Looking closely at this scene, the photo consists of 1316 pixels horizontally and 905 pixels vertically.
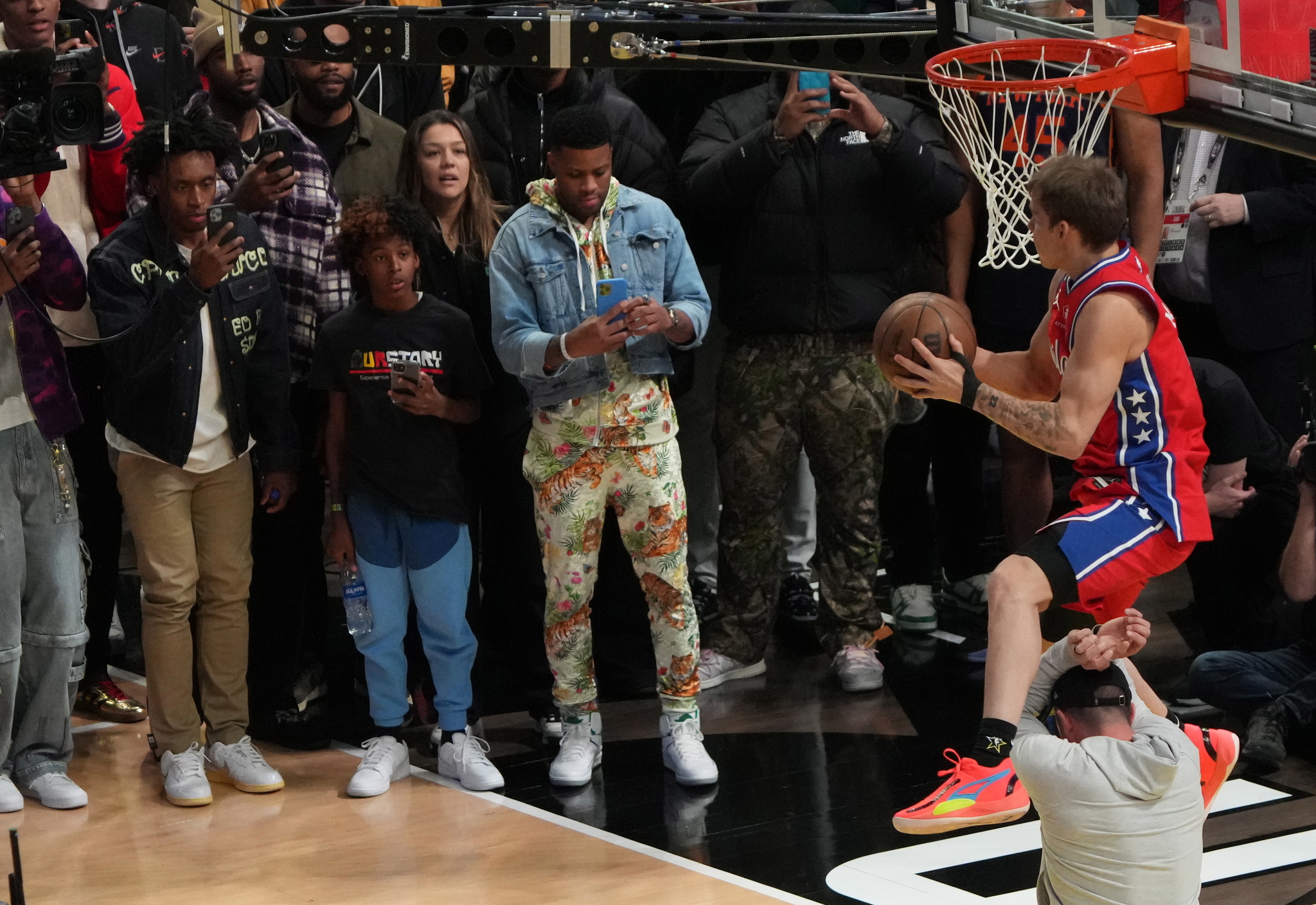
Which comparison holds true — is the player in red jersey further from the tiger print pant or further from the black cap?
the tiger print pant

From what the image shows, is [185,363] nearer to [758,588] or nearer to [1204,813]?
[758,588]

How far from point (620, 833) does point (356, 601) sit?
4.01 feet

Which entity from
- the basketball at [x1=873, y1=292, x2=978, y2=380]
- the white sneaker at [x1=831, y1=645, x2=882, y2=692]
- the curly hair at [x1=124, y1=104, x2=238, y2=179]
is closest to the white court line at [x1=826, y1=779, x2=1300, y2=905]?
the white sneaker at [x1=831, y1=645, x2=882, y2=692]

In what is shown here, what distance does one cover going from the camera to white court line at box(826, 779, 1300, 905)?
4.89 metres

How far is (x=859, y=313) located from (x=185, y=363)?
2420mm

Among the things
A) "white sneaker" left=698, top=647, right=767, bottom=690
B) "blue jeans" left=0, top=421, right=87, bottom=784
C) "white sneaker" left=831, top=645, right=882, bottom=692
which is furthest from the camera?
"white sneaker" left=698, top=647, right=767, bottom=690

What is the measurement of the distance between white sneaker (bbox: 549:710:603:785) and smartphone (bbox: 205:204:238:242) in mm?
1941

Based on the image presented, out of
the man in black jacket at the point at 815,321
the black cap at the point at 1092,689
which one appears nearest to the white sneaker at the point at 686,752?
the man in black jacket at the point at 815,321

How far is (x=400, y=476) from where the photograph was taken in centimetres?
578

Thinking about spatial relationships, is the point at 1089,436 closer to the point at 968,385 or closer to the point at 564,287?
the point at 968,385

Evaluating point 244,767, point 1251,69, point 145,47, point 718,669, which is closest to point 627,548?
point 718,669

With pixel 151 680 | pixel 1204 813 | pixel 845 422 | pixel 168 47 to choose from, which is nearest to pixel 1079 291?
pixel 1204 813

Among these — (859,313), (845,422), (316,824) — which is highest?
(859,313)

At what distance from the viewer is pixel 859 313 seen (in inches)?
254
